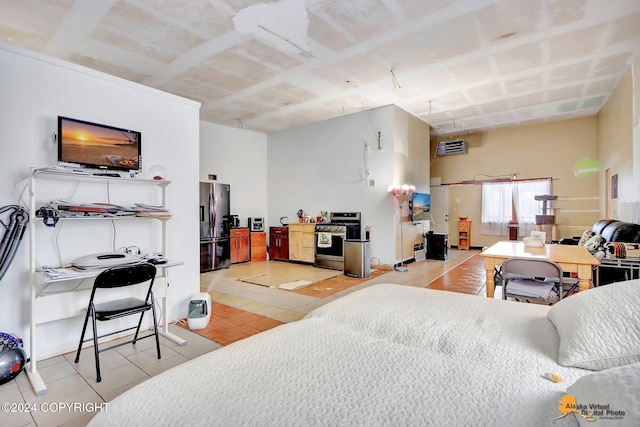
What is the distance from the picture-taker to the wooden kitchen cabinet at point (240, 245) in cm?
713

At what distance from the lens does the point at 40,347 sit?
2.67m

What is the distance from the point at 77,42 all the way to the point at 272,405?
4.84m

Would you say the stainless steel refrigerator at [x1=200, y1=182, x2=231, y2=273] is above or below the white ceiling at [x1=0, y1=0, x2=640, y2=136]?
below

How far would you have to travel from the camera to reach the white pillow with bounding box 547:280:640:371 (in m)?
1.03

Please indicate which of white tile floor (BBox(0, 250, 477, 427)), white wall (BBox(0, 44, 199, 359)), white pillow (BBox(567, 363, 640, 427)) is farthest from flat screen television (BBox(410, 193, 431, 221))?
white pillow (BBox(567, 363, 640, 427))

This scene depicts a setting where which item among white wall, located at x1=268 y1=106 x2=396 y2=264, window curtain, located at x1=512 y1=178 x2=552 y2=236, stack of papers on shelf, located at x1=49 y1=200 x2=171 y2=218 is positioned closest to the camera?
stack of papers on shelf, located at x1=49 y1=200 x2=171 y2=218

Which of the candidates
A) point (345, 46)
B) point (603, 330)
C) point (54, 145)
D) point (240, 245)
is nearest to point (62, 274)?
point (54, 145)

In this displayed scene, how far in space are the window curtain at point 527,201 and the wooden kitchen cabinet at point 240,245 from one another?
745cm

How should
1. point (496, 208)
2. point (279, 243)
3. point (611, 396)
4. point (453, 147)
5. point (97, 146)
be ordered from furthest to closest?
point (496, 208) < point (453, 147) < point (279, 243) < point (97, 146) < point (611, 396)

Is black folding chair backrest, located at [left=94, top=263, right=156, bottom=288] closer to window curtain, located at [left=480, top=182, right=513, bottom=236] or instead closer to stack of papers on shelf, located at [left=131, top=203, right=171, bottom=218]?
stack of papers on shelf, located at [left=131, top=203, right=171, bottom=218]

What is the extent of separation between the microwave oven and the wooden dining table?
5.56 metres

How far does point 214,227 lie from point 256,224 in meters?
1.46

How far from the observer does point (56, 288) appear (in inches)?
106

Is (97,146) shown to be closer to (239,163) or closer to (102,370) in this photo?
(102,370)
